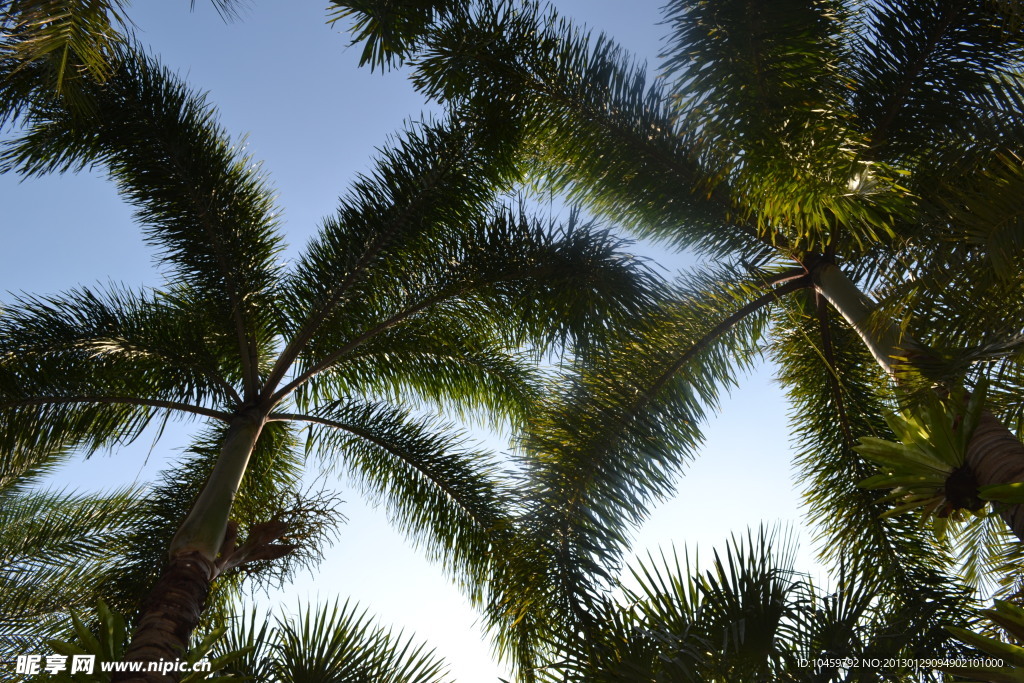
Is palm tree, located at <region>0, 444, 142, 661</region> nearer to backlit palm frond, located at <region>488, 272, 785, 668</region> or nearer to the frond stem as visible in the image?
the frond stem

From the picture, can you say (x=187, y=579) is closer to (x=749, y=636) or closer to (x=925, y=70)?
(x=749, y=636)

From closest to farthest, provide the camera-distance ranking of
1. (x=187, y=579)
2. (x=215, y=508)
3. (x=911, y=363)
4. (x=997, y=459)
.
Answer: (x=997, y=459) → (x=911, y=363) → (x=187, y=579) → (x=215, y=508)

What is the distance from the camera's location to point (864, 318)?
345cm

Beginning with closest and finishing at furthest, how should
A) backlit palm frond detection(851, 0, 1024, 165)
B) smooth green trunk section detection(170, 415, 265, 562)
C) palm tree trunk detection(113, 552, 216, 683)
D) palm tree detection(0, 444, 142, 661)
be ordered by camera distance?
palm tree trunk detection(113, 552, 216, 683), backlit palm frond detection(851, 0, 1024, 165), smooth green trunk section detection(170, 415, 265, 562), palm tree detection(0, 444, 142, 661)

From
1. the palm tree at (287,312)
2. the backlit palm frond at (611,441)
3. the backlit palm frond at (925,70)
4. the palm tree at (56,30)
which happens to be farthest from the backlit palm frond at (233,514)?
the backlit palm frond at (925,70)

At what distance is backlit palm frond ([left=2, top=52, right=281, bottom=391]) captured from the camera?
216 inches

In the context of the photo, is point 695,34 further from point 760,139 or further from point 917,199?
point 917,199

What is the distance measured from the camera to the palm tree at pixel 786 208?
274 centimetres

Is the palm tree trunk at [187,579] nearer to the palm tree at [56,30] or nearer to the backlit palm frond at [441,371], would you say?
the backlit palm frond at [441,371]

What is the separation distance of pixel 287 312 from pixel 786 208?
4.30 m

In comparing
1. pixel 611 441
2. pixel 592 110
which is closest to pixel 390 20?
pixel 592 110

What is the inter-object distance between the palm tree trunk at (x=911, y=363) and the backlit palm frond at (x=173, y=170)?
14.2ft

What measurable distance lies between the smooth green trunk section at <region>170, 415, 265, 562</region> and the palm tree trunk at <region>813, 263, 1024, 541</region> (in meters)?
3.90

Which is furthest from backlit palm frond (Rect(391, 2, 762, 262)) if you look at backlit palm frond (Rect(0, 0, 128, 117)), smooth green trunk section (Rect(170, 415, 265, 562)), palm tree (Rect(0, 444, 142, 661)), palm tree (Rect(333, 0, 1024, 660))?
palm tree (Rect(0, 444, 142, 661))
